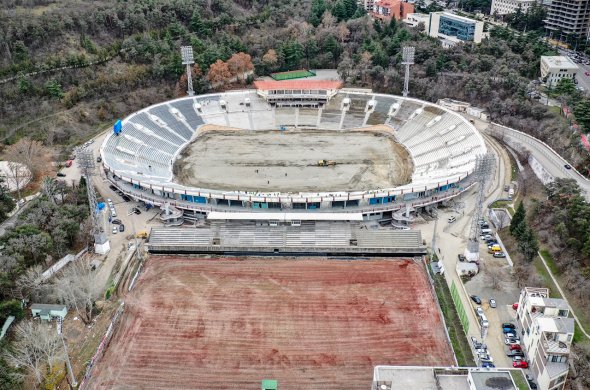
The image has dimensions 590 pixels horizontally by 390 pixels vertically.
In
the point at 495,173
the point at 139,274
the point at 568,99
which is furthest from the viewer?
the point at 568,99

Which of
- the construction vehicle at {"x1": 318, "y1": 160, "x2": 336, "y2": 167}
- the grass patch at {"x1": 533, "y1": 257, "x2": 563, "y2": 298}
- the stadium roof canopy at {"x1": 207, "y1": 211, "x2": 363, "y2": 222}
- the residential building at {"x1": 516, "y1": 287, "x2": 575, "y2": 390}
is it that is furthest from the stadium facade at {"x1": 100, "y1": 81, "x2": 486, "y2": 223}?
the residential building at {"x1": 516, "y1": 287, "x2": 575, "y2": 390}

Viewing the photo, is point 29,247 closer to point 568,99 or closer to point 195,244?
point 195,244

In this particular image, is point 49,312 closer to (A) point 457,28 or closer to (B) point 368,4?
(A) point 457,28

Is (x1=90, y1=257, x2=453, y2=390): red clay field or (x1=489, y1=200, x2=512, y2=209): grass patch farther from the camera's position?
(x1=489, y1=200, x2=512, y2=209): grass patch

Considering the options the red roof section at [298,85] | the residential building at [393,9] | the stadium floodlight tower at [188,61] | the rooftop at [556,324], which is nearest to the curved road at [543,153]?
the rooftop at [556,324]

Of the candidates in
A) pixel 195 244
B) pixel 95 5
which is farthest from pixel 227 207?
pixel 95 5

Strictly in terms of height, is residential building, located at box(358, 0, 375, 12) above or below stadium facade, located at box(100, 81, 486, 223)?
above

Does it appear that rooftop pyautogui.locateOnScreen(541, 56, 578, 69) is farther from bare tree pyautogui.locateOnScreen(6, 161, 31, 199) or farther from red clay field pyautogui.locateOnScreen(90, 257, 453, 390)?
bare tree pyautogui.locateOnScreen(6, 161, 31, 199)

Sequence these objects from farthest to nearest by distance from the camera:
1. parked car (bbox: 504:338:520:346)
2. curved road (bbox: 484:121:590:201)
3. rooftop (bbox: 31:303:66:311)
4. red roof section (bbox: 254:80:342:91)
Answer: red roof section (bbox: 254:80:342:91)
curved road (bbox: 484:121:590:201)
rooftop (bbox: 31:303:66:311)
parked car (bbox: 504:338:520:346)
